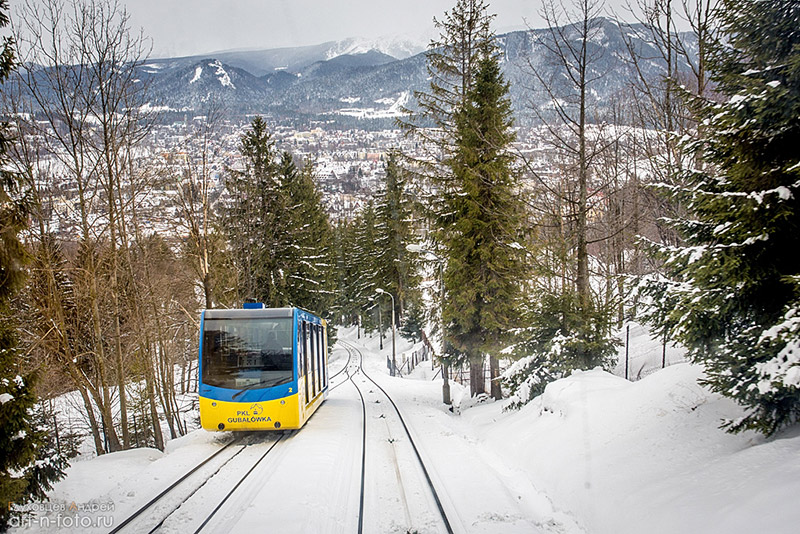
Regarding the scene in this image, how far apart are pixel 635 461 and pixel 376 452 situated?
5.34 meters

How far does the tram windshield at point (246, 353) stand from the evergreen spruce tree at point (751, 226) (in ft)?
27.1

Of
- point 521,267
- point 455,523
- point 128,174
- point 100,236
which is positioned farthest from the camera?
point 521,267

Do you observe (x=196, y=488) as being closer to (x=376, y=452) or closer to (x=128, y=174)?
(x=376, y=452)

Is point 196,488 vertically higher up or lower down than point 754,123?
lower down

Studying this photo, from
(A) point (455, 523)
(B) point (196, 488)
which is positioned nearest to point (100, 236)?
(B) point (196, 488)

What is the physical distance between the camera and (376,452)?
1025 cm

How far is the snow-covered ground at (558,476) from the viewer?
16.4 ft

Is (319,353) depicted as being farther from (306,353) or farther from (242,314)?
(242,314)

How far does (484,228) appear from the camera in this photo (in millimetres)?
16250

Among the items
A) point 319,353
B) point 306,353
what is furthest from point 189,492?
point 319,353

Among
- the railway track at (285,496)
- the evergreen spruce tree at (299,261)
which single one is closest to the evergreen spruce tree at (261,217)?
the evergreen spruce tree at (299,261)

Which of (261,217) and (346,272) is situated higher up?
(261,217)

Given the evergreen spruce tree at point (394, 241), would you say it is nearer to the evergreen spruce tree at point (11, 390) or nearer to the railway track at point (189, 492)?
the railway track at point (189, 492)

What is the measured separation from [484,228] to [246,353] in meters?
8.80
